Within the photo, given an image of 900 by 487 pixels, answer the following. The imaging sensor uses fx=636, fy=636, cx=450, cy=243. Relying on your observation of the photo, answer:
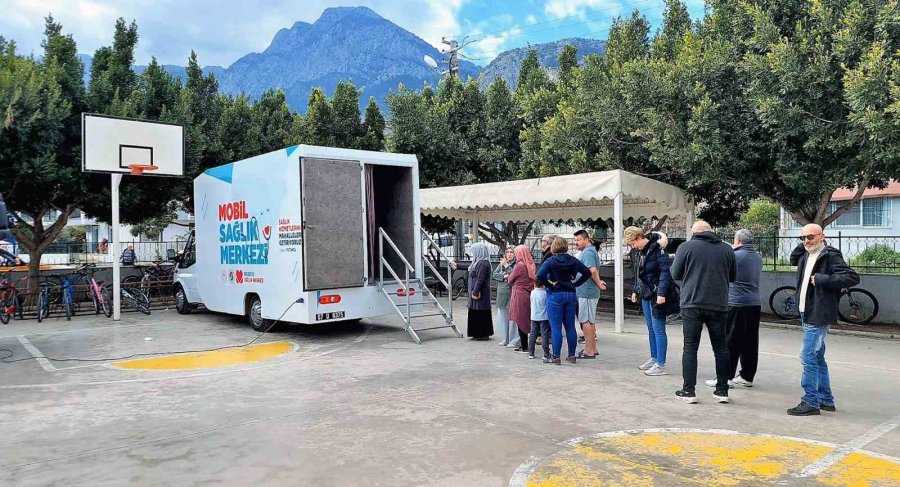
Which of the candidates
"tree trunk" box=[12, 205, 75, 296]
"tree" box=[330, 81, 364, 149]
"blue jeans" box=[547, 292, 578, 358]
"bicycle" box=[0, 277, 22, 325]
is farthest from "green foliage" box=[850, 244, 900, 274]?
"tree trunk" box=[12, 205, 75, 296]

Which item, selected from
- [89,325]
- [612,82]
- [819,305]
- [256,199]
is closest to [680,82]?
[612,82]

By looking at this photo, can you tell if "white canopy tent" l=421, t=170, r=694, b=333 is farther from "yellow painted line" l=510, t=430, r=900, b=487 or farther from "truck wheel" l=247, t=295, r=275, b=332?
"yellow painted line" l=510, t=430, r=900, b=487

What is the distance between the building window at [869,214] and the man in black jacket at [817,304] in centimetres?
2488

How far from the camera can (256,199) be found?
10.9m

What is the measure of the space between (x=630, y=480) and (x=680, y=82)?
9.17 metres

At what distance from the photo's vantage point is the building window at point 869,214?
27.1m

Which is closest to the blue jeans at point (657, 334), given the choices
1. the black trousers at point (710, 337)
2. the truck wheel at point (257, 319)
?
the black trousers at point (710, 337)

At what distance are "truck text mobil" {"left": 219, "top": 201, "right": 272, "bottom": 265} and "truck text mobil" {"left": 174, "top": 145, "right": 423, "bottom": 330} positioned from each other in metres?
0.02

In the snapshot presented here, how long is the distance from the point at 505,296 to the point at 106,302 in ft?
31.6

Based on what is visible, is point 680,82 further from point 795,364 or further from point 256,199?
point 256,199

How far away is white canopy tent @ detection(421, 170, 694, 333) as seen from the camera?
446 inches

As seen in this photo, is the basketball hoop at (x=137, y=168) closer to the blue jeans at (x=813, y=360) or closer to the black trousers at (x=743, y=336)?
the black trousers at (x=743, y=336)

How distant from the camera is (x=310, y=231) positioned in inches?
393

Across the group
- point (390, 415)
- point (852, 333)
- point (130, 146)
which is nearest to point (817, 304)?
point (390, 415)
